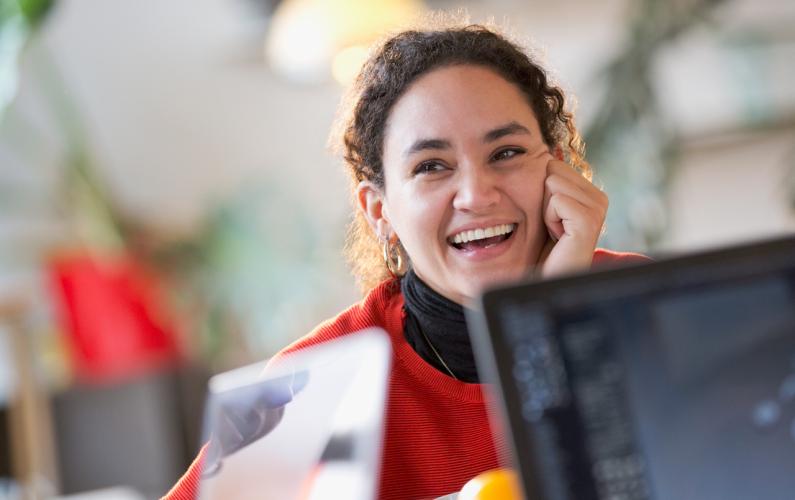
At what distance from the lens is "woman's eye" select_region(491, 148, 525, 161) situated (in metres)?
1.09

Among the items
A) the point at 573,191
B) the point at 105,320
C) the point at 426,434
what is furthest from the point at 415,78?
the point at 105,320

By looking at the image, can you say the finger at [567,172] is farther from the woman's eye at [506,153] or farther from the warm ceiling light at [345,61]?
the warm ceiling light at [345,61]

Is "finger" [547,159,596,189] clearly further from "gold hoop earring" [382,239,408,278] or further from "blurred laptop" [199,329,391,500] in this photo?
"blurred laptop" [199,329,391,500]

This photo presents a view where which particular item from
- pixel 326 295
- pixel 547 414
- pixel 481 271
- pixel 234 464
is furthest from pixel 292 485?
pixel 326 295

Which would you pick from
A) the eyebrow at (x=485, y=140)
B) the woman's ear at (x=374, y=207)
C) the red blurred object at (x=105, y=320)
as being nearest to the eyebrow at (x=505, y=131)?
the eyebrow at (x=485, y=140)

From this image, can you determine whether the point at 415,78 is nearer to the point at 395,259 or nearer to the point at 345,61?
the point at 395,259

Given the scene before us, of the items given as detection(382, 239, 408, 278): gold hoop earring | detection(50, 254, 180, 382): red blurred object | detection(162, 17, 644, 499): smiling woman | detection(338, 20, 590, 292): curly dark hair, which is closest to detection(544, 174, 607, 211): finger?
detection(162, 17, 644, 499): smiling woman

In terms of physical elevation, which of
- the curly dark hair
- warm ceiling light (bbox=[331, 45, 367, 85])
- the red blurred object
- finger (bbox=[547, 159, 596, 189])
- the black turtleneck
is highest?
warm ceiling light (bbox=[331, 45, 367, 85])

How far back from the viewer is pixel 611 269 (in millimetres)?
558

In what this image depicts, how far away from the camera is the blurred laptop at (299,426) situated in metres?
0.64

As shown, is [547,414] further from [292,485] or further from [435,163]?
[435,163]

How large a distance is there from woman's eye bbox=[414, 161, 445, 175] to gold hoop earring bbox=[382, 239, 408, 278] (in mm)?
157

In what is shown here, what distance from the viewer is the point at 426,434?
3.35ft

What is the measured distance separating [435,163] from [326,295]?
3.24 m
